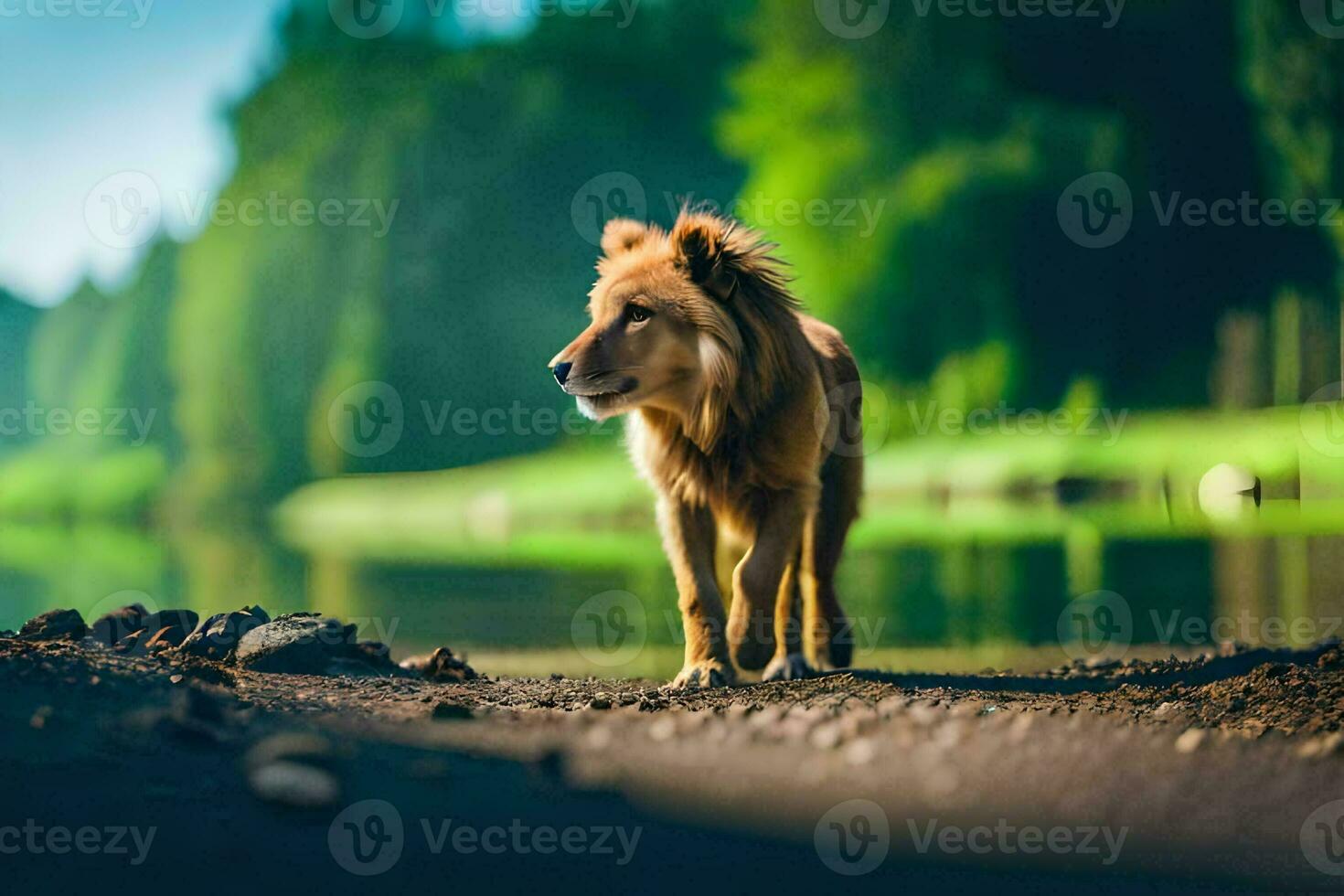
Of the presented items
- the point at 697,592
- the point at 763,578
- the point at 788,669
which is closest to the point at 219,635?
the point at 697,592

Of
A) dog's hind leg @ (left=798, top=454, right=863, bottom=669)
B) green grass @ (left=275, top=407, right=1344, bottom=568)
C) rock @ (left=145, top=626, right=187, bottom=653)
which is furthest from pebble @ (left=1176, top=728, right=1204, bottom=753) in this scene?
green grass @ (left=275, top=407, right=1344, bottom=568)

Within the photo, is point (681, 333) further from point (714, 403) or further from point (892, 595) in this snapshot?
point (892, 595)

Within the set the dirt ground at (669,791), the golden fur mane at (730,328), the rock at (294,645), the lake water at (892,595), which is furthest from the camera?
the lake water at (892,595)

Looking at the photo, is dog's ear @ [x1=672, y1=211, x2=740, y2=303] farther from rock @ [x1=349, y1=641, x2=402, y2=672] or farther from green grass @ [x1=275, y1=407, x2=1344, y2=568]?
green grass @ [x1=275, y1=407, x2=1344, y2=568]

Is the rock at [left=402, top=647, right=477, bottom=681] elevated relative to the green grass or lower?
lower

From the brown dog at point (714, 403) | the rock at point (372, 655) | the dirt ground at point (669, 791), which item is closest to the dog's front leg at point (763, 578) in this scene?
the brown dog at point (714, 403)

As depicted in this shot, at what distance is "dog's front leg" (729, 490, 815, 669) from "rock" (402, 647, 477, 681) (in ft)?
4.65

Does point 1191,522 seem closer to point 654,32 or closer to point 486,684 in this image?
point 486,684

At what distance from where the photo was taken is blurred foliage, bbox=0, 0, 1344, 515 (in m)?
32.7

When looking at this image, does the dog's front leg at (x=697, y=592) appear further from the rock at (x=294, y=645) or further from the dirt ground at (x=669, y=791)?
the rock at (x=294, y=645)

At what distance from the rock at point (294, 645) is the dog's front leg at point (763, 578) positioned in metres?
1.90

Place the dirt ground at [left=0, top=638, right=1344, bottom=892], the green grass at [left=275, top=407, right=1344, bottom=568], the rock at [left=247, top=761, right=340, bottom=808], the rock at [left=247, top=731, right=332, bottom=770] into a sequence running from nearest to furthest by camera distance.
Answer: the dirt ground at [left=0, top=638, right=1344, bottom=892]
the rock at [left=247, top=761, right=340, bottom=808]
the rock at [left=247, top=731, right=332, bottom=770]
the green grass at [left=275, top=407, right=1344, bottom=568]

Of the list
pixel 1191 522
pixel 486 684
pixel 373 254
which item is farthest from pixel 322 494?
pixel 486 684

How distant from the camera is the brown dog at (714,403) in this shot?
21.2ft
